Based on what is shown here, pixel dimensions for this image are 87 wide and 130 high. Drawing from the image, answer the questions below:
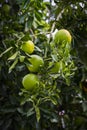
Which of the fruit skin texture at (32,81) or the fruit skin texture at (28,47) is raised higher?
the fruit skin texture at (28,47)

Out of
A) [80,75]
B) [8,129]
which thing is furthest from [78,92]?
[8,129]

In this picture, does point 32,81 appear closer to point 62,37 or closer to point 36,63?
point 36,63

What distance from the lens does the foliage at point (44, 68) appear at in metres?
1.15

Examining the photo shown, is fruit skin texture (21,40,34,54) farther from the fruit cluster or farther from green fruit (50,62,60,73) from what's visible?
green fruit (50,62,60,73)

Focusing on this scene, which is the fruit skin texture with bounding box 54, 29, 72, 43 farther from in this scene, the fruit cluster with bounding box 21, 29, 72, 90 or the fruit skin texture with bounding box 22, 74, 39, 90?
the fruit skin texture with bounding box 22, 74, 39, 90

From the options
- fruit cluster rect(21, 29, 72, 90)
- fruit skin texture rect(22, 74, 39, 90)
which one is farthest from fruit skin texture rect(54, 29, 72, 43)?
fruit skin texture rect(22, 74, 39, 90)

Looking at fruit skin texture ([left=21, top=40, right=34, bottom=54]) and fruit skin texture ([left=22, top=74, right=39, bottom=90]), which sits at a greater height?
fruit skin texture ([left=21, top=40, right=34, bottom=54])

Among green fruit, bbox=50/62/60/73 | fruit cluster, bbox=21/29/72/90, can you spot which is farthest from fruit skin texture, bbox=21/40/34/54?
green fruit, bbox=50/62/60/73

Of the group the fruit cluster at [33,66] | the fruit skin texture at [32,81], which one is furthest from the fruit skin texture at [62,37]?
the fruit skin texture at [32,81]

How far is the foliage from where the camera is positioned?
1148mm

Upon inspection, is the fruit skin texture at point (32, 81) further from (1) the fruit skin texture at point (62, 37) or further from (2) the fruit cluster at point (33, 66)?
(1) the fruit skin texture at point (62, 37)

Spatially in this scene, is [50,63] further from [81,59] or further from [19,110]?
[19,110]

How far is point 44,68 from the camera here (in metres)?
1.13

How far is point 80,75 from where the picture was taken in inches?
73.5
